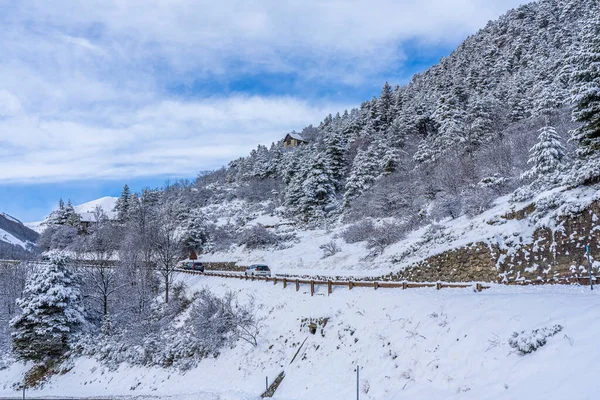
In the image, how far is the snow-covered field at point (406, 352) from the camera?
30.5 feet

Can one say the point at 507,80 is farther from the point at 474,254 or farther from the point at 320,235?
the point at 474,254

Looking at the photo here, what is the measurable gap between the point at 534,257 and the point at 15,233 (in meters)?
212

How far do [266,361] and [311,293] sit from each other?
475cm

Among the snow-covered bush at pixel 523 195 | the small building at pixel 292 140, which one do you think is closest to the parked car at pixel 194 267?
the snow-covered bush at pixel 523 195

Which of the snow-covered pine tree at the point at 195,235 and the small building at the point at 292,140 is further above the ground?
the small building at the point at 292,140

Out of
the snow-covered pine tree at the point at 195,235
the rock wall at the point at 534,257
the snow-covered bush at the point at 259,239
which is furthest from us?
the snow-covered pine tree at the point at 195,235

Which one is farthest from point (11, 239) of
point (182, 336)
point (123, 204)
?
point (182, 336)

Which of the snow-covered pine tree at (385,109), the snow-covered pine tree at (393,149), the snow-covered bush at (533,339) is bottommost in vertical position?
the snow-covered bush at (533,339)

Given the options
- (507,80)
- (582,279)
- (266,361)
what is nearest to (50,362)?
(266,361)

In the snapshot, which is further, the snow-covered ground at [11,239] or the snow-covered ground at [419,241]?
the snow-covered ground at [11,239]

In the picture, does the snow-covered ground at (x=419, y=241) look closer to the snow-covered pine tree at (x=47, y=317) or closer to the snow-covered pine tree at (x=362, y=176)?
the snow-covered pine tree at (x=362, y=176)

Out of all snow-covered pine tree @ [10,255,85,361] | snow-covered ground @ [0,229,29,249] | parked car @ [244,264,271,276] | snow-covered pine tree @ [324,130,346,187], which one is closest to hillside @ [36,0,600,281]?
snow-covered pine tree @ [324,130,346,187]

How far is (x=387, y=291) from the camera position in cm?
1881

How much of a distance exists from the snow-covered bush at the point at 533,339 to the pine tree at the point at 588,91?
1271 centimetres
